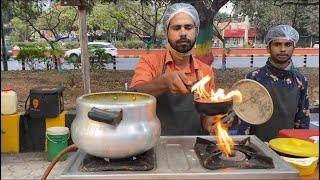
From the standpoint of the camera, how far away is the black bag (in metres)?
4.94

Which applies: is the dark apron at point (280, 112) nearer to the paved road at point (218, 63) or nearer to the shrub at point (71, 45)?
the paved road at point (218, 63)

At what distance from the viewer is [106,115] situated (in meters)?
1.08

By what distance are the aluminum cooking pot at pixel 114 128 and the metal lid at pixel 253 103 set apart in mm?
574

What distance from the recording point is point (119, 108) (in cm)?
113

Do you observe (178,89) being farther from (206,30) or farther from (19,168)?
(206,30)

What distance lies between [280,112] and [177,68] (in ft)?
2.80

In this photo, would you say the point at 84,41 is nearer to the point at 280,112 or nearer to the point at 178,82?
the point at 280,112

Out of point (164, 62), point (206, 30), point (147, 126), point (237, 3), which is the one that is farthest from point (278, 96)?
point (237, 3)

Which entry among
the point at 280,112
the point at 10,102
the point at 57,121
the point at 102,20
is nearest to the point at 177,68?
the point at 280,112

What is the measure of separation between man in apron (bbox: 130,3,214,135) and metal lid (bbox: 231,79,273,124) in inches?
9.3

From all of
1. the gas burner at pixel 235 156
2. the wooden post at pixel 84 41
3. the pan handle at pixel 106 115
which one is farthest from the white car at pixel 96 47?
the pan handle at pixel 106 115

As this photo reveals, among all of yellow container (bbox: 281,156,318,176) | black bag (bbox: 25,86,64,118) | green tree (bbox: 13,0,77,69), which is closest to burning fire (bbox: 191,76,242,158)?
yellow container (bbox: 281,156,318,176)

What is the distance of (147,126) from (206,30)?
872 cm

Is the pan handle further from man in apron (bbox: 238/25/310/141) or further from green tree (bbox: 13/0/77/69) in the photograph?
green tree (bbox: 13/0/77/69)
